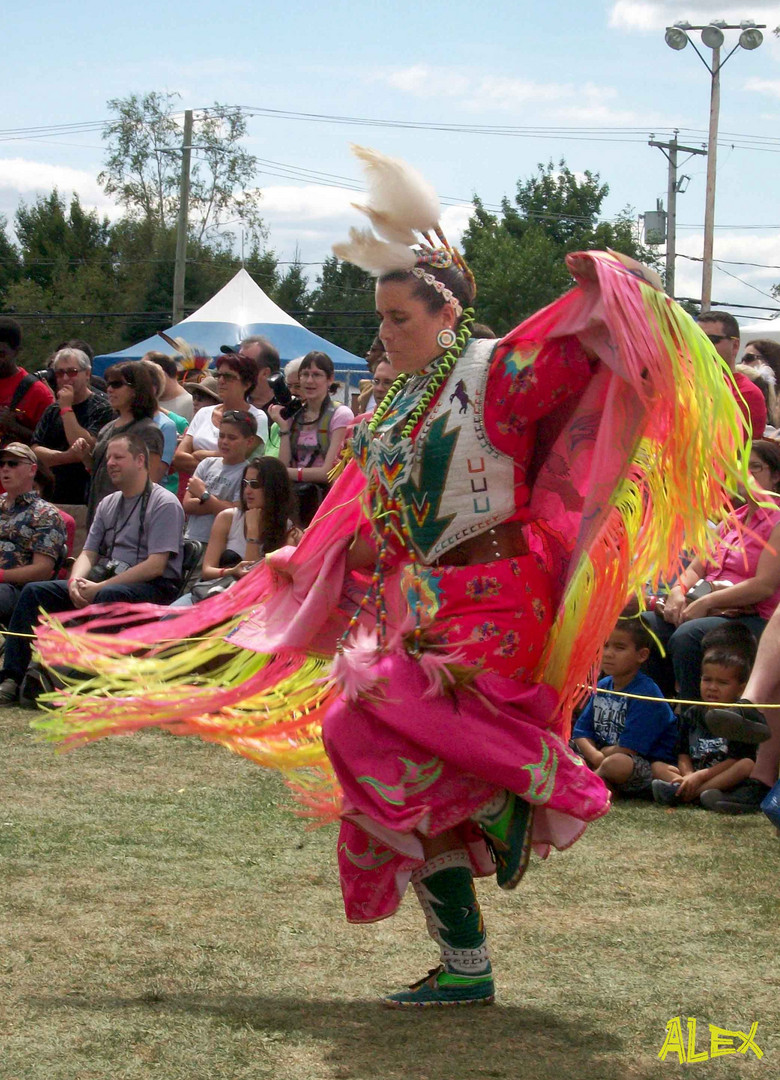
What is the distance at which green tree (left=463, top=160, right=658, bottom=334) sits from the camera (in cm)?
4116

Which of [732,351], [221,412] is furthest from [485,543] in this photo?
[221,412]

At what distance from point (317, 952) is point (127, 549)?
3.78 m

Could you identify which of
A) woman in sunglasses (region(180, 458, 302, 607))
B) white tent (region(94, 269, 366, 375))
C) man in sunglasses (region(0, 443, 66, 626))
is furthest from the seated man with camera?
white tent (region(94, 269, 366, 375))

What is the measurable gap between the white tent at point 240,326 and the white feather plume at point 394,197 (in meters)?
12.4

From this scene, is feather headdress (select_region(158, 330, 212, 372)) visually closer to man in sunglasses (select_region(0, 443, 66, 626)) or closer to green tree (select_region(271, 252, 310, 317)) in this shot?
man in sunglasses (select_region(0, 443, 66, 626))

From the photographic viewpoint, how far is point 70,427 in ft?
27.1

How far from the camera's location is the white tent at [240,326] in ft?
52.9

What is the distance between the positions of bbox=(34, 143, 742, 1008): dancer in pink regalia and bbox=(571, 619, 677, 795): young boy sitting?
82.7 inches

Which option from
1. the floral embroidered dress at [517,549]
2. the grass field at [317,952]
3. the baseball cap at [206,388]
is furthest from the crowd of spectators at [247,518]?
the floral embroidered dress at [517,549]

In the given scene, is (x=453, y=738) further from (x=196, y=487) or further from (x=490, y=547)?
(x=196, y=487)

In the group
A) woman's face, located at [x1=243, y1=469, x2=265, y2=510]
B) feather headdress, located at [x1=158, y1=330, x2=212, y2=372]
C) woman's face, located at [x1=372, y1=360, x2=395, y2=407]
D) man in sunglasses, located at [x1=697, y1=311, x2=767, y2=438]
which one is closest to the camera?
woman's face, located at [x1=372, y1=360, x2=395, y2=407]

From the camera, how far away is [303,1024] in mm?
2932

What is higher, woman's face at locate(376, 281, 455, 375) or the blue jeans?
woman's face at locate(376, 281, 455, 375)

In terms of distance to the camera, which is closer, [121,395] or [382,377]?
[382,377]
